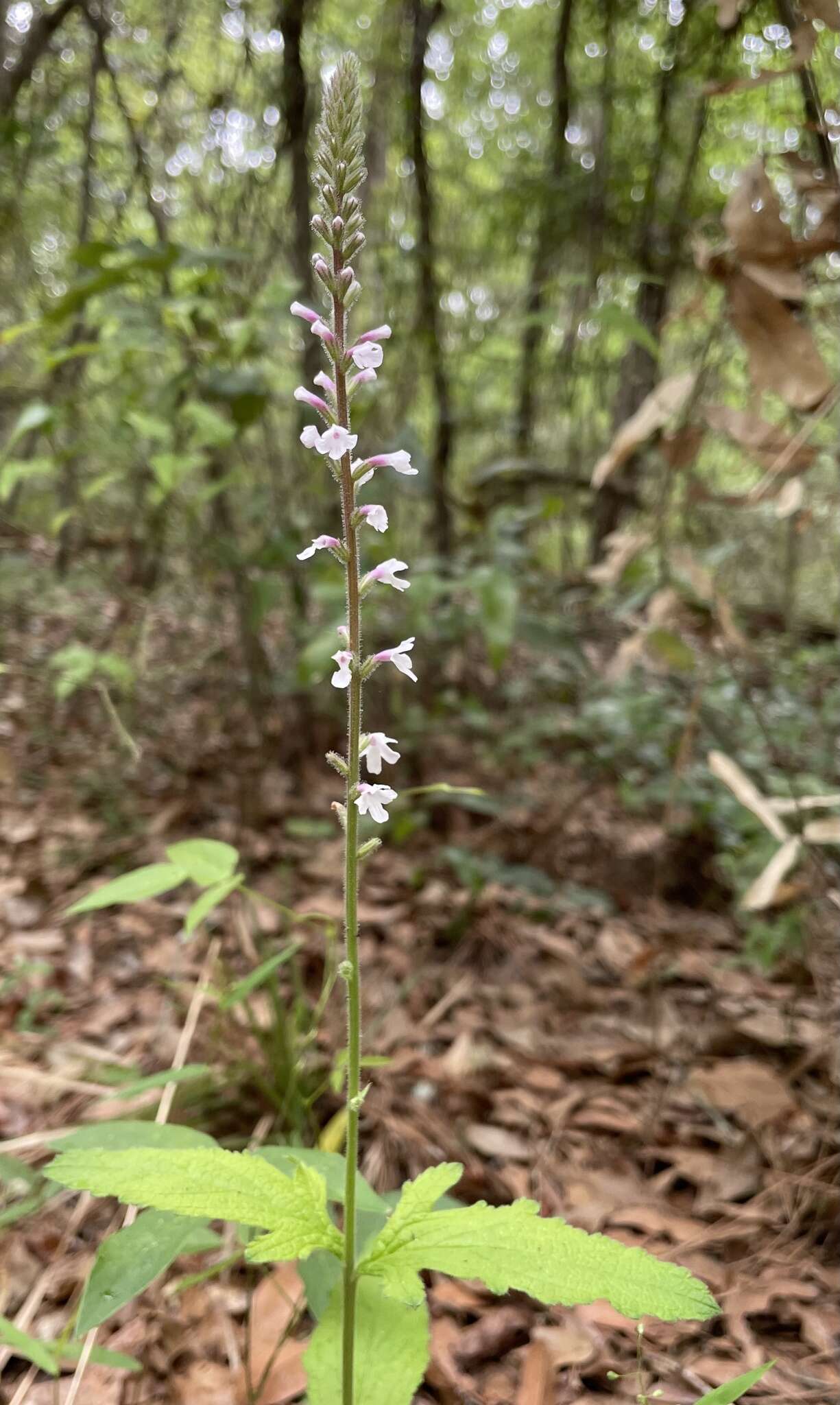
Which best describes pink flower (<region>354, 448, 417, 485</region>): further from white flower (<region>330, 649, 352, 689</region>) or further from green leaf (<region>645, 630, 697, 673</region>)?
green leaf (<region>645, 630, 697, 673</region>)

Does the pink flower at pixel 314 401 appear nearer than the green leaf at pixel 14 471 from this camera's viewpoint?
Yes

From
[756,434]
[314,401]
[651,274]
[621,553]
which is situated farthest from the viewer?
[651,274]

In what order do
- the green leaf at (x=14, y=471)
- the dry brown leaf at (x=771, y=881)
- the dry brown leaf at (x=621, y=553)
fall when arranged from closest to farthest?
the dry brown leaf at (x=771, y=881) → the dry brown leaf at (x=621, y=553) → the green leaf at (x=14, y=471)

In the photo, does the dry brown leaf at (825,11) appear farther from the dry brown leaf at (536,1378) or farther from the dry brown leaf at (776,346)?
the dry brown leaf at (536,1378)

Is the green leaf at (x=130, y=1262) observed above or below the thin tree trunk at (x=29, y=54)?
below

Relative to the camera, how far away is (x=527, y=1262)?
100 centimetres

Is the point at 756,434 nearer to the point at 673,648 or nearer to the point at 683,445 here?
the point at 683,445

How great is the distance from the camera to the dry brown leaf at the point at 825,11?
1.64 m

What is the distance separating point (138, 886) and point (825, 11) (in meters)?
2.12

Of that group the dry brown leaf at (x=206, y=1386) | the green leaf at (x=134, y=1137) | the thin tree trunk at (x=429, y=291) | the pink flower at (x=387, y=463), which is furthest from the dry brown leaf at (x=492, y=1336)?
the thin tree trunk at (x=429, y=291)

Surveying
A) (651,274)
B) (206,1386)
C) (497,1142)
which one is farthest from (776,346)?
(651,274)

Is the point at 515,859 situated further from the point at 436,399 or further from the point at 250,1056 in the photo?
the point at 436,399

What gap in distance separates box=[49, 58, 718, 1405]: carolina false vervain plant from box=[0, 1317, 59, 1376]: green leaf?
0.44 meters

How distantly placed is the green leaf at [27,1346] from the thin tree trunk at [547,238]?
4.00 metres
